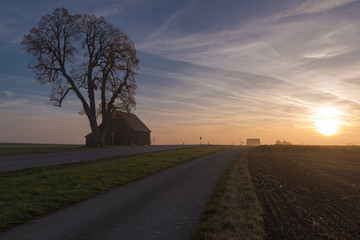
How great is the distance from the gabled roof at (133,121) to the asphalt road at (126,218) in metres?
48.1

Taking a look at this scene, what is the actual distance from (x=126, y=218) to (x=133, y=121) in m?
55.4

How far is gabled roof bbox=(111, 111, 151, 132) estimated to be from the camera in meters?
56.9

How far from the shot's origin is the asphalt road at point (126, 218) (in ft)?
17.6

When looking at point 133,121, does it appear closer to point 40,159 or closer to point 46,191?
point 40,159

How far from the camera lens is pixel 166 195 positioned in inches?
361

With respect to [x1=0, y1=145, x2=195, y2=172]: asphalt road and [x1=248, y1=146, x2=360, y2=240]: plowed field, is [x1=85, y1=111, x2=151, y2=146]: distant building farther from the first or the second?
[x1=248, y1=146, x2=360, y2=240]: plowed field

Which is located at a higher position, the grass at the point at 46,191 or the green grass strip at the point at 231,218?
the grass at the point at 46,191

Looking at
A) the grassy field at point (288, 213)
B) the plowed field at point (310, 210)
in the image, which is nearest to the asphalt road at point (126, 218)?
the grassy field at point (288, 213)

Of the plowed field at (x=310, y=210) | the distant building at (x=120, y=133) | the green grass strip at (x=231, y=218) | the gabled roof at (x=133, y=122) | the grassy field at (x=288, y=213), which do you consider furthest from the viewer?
the gabled roof at (x=133, y=122)

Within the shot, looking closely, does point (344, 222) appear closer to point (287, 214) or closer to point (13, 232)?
point (287, 214)

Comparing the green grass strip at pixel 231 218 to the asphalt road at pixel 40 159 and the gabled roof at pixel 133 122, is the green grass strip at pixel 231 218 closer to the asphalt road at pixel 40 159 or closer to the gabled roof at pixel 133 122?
the asphalt road at pixel 40 159

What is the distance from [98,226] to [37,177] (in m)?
8.17

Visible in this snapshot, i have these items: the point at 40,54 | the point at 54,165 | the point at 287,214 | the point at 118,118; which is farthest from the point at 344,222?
the point at 118,118

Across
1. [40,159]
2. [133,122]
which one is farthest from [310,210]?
[133,122]
